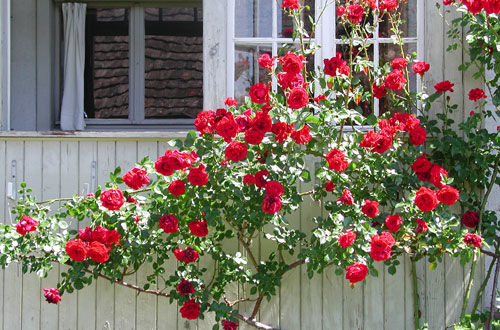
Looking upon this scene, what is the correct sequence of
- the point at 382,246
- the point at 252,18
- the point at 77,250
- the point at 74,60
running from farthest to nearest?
the point at 74,60 → the point at 252,18 → the point at 77,250 → the point at 382,246

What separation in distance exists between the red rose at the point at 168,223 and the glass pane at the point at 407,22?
1.86 metres

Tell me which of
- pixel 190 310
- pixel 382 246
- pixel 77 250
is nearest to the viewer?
pixel 382 246

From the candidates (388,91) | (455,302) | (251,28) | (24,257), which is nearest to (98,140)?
(24,257)

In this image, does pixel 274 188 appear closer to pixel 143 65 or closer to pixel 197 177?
pixel 197 177

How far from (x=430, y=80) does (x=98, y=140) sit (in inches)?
86.7

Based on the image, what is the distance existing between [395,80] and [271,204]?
1065 mm

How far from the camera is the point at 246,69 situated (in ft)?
13.6

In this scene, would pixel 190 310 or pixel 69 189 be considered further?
pixel 69 189

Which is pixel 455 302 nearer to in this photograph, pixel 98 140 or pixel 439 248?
pixel 439 248

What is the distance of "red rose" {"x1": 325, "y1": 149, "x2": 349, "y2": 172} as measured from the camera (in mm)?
3467

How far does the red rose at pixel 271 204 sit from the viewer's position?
3.43m

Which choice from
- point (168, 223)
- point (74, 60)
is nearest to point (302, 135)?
point (168, 223)

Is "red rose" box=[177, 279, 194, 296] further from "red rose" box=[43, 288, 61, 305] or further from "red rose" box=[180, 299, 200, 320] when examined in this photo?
"red rose" box=[43, 288, 61, 305]

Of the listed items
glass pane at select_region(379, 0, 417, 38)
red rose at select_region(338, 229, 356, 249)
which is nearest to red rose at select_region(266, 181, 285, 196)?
red rose at select_region(338, 229, 356, 249)
